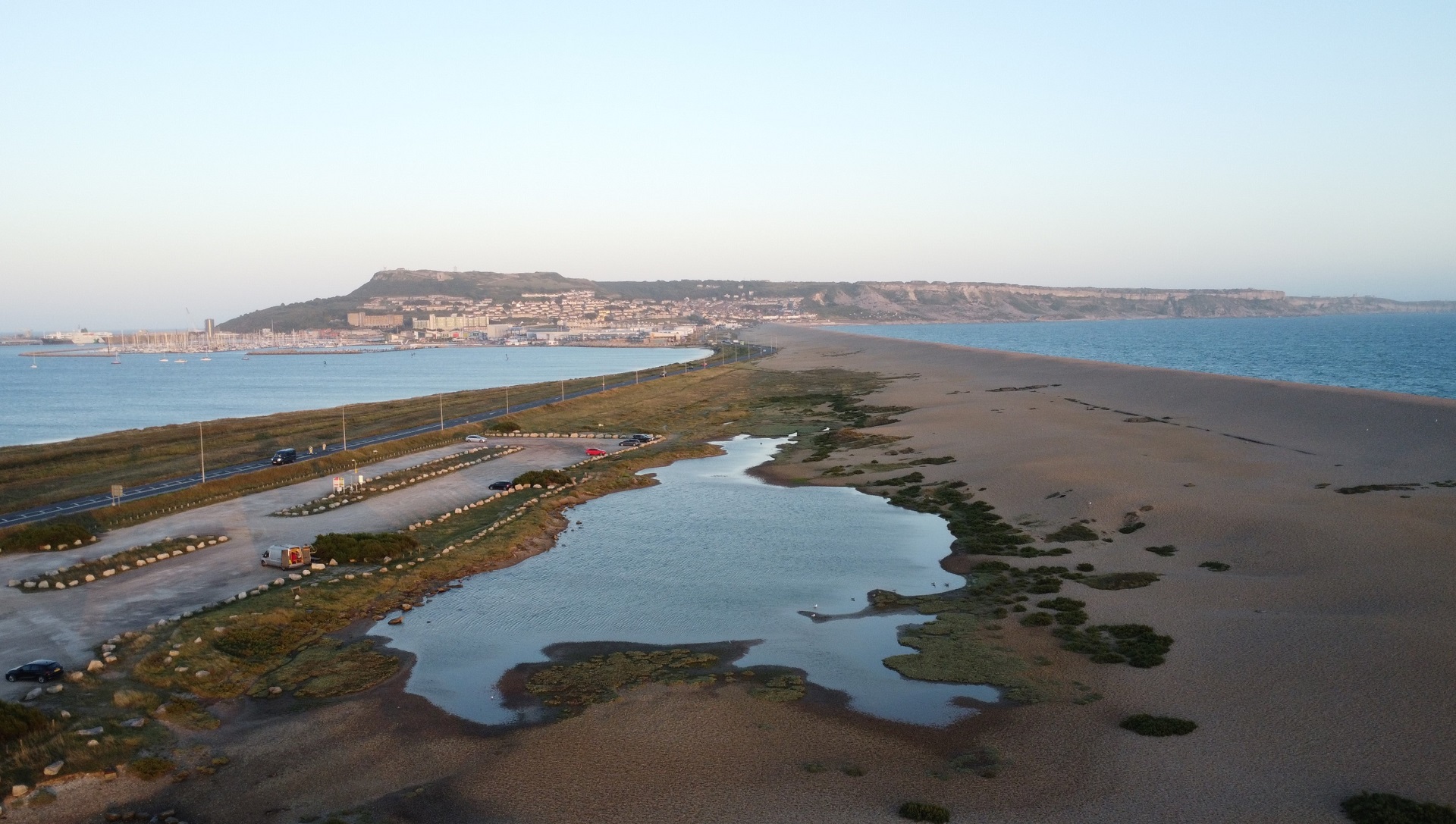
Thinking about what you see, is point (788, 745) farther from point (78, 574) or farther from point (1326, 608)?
point (78, 574)

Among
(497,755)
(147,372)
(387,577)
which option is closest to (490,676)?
(497,755)

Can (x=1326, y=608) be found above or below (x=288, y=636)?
above

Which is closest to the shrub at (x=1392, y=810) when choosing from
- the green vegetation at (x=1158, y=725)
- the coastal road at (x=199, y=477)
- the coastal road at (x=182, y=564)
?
the green vegetation at (x=1158, y=725)

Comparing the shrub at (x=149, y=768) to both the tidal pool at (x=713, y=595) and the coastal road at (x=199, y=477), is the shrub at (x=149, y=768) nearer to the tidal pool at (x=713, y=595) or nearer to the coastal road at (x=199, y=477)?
the tidal pool at (x=713, y=595)

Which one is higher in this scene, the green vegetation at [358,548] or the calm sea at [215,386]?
the green vegetation at [358,548]

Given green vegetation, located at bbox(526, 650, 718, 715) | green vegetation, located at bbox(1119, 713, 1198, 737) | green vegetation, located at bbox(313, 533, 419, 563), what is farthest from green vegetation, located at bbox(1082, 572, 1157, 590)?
green vegetation, located at bbox(313, 533, 419, 563)

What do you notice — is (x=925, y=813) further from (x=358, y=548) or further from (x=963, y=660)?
(x=358, y=548)
